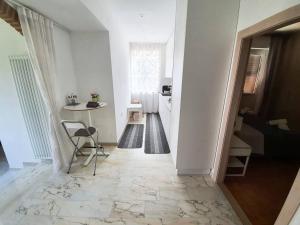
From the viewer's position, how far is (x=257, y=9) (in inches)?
53.3

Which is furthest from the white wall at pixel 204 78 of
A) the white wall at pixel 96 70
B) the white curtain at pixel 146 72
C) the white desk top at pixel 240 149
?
the white curtain at pixel 146 72

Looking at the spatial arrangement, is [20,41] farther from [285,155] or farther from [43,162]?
[285,155]

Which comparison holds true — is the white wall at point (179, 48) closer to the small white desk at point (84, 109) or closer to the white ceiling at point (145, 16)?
Answer: the white ceiling at point (145, 16)

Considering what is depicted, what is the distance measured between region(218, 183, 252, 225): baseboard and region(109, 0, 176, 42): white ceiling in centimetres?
289

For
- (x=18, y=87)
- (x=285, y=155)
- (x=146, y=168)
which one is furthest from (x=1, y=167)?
(x=285, y=155)

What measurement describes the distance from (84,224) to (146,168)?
109 cm

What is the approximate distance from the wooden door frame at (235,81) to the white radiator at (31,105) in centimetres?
254

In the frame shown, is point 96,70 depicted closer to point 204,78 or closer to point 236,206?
point 204,78

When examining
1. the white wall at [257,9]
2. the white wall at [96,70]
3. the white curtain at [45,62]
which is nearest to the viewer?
the white wall at [257,9]

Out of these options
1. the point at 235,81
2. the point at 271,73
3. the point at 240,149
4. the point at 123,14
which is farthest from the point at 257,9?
the point at 271,73

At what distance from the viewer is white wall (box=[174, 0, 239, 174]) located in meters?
1.62

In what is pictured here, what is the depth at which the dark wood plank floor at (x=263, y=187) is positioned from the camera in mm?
1609

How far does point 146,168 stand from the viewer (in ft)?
7.66

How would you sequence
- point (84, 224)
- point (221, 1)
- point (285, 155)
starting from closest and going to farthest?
point (84, 224), point (221, 1), point (285, 155)
